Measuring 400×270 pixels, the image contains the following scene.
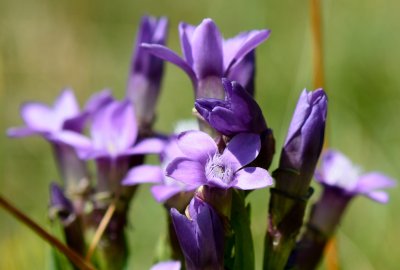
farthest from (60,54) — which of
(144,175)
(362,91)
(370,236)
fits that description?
(144,175)

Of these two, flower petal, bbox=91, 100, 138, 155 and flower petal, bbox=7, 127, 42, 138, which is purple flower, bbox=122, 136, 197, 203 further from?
flower petal, bbox=7, 127, 42, 138

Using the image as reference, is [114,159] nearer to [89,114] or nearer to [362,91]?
[89,114]

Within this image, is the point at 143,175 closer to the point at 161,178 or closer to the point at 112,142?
the point at 161,178

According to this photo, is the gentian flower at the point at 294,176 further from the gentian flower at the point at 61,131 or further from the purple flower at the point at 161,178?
the gentian flower at the point at 61,131

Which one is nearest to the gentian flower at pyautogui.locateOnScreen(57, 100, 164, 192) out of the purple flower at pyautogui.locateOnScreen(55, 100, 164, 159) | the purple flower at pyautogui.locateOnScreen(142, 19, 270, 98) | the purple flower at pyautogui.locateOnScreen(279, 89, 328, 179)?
the purple flower at pyautogui.locateOnScreen(55, 100, 164, 159)

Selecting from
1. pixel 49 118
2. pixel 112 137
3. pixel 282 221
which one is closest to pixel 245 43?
pixel 282 221

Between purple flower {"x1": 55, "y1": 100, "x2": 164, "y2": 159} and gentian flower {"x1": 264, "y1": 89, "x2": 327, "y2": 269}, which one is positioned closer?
gentian flower {"x1": 264, "y1": 89, "x2": 327, "y2": 269}
